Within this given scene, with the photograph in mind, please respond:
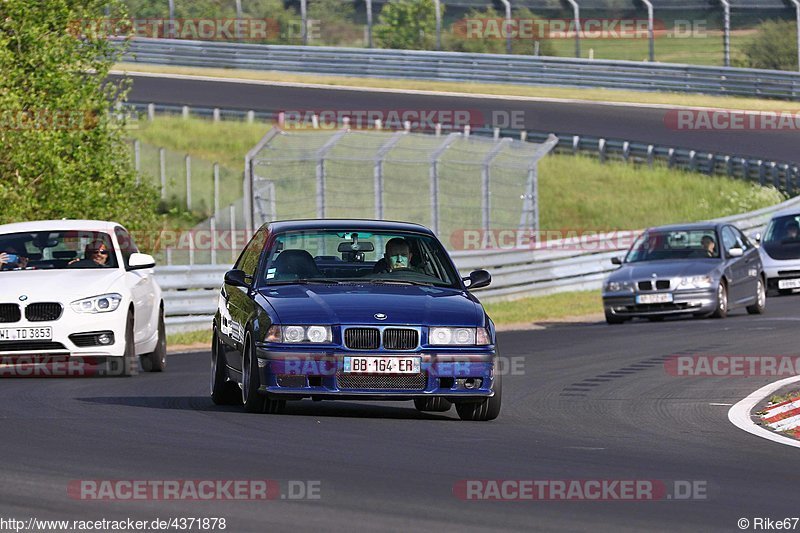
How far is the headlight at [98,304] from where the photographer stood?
50.3ft

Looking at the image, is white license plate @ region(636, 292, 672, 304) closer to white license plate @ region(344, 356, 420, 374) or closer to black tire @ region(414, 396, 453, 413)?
black tire @ region(414, 396, 453, 413)

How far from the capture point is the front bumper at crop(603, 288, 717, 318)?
23406mm

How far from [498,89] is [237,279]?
129ft

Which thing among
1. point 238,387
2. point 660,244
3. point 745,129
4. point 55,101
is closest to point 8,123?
point 55,101

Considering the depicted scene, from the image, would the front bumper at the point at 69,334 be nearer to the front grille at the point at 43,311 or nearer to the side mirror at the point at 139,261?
the front grille at the point at 43,311

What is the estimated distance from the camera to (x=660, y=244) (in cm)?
2491

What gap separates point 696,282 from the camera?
76.7 feet

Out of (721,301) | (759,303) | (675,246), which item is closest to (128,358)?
(721,301)

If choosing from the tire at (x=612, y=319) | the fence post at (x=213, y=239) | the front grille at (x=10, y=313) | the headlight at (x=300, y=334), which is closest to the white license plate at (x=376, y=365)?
→ the headlight at (x=300, y=334)

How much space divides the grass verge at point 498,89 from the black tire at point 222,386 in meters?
34.3

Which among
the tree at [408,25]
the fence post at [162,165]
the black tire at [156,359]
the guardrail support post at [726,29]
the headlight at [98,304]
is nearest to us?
the headlight at [98,304]

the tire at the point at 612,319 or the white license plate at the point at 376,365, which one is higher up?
the white license plate at the point at 376,365

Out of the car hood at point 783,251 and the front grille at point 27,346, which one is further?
the car hood at point 783,251

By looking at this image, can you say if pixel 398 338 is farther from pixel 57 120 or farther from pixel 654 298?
pixel 57 120
